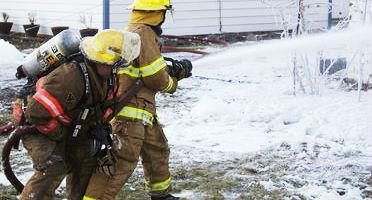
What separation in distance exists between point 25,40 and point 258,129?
Answer: 9.19 metres

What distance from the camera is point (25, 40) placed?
14.3 m

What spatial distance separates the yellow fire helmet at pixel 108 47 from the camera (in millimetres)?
3494

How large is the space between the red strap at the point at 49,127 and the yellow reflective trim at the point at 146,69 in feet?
3.18

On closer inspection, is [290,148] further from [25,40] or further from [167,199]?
[25,40]

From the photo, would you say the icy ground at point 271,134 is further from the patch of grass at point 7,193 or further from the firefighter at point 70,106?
the firefighter at point 70,106

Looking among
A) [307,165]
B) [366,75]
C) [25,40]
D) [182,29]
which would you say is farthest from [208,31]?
[307,165]

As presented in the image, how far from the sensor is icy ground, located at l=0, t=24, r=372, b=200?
5.05 m

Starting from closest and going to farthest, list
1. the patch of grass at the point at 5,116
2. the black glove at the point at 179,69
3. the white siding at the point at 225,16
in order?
the black glove at the point at 179,69, the patch of grass at the point at 5,116, the white siding at the point at 225,16

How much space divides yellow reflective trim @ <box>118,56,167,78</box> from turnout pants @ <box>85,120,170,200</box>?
0.36 metres

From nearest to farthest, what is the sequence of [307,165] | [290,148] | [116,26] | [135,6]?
1. [135,6]
2. [307,165]
3. [290,148]
4. [116,26]

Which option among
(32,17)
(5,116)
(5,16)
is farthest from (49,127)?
(5,16)

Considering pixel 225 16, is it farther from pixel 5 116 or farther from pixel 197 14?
pixel 5 116

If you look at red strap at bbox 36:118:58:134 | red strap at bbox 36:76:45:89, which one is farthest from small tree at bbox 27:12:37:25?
red strap at bbox 36:118:58:134

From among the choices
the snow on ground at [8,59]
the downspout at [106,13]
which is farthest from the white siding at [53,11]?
the snow on ground at [8,59]
